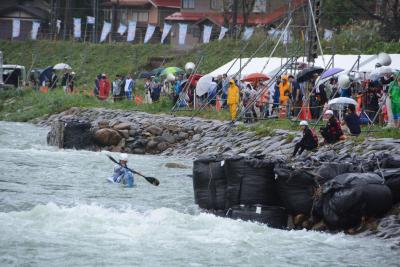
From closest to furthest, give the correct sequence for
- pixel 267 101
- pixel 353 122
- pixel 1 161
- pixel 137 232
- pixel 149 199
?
1. pixel 137 232
2. pixel 149 199
3. pixel 353 122
4. pixel 1 161
5. pixel 267 101

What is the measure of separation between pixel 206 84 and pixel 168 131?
253 centimetres

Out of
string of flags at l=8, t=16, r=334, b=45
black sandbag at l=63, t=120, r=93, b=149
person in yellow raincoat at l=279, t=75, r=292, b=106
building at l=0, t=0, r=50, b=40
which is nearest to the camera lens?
person in yellow raincoat at l=279, t=75, r=292, b=106

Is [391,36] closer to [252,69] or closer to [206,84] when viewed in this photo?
[252,69]

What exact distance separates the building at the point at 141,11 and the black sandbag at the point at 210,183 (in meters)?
64.1

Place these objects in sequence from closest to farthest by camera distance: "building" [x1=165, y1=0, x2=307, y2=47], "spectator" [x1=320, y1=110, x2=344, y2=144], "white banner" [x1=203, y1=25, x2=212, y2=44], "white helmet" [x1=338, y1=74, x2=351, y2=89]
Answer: "spectator" [x1=320, y1=110, x2=344, y2=144], "white helmet" [x1=338, y1=74, x2=351, y2=89], "white banner" [x1=203, y1=25, x2=212, y2=44], "building" [x1=165, y1=0, x2=307, y2=47]

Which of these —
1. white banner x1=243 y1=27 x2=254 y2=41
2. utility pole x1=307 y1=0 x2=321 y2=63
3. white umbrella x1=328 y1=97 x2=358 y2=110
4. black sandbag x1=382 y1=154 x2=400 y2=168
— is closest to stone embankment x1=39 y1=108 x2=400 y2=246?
white umbrella x1=328 y1=97 x2=358 y2=110

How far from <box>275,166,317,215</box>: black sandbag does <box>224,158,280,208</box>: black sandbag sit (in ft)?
0.77

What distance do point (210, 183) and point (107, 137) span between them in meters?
15.4

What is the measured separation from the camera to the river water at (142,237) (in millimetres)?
15031

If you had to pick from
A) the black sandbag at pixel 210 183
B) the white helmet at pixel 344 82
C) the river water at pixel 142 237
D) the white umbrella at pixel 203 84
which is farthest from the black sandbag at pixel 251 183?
the white umbrella at pixel 203 84

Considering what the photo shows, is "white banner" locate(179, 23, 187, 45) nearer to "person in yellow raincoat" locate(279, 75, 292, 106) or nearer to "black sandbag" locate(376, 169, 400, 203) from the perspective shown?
"person in yellow raincoat" locate(279, 75, 292, 106)

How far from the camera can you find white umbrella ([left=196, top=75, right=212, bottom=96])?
35.5m

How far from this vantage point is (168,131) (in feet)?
112

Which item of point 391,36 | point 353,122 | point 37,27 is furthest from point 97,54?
point 353,122
